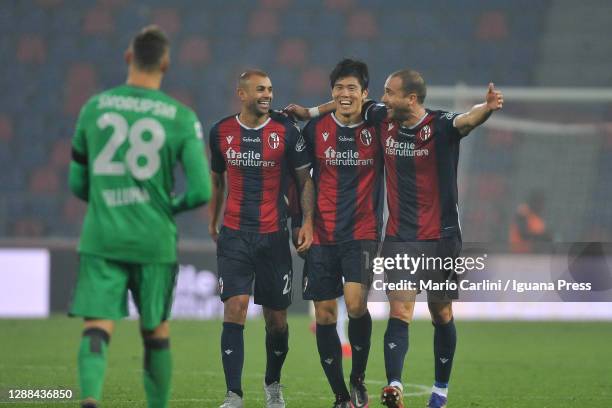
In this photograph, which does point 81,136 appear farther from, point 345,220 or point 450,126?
point 450,126

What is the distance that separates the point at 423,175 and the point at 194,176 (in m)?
2.15

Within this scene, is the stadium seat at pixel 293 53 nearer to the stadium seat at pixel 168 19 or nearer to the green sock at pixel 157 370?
the stadium seat at pixel 168 19

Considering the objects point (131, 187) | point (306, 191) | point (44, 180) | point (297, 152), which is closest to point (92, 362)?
point (131, 187)

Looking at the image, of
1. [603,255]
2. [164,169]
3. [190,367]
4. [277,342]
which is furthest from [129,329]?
[164,169]

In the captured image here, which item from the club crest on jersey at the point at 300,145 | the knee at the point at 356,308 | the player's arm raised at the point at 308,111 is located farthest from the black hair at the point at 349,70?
the knee at the point at 356,308

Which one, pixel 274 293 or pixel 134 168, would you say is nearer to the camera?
pixel 134 168

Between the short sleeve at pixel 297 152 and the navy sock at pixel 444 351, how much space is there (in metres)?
1.29

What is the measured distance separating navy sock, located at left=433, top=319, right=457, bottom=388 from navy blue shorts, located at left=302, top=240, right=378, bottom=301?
0.54m

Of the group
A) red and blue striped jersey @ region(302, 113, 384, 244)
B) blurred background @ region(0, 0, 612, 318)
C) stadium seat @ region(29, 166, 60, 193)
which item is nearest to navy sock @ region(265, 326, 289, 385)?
red and blue striped jersey @ region(302, 113, 384, 244)

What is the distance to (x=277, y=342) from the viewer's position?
7.63 metres

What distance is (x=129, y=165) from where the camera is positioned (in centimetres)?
555

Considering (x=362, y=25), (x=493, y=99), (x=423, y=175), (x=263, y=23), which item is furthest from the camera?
(x=362, y=25)

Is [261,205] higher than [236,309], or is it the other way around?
[261,205]

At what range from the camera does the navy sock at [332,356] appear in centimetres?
735
